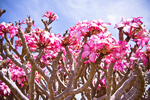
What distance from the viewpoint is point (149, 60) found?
1.54 metres

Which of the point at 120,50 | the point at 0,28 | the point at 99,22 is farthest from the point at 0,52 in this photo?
the point at 120,50

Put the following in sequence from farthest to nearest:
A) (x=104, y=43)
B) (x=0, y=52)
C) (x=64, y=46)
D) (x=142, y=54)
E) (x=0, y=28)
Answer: (x=0, y=52) → (x=0, y=28) → (x=64, y=46) → (x=142, y=54) → (x=104, y=43)

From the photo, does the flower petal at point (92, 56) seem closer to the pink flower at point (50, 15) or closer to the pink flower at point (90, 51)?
the pink flower at point (90, 51)

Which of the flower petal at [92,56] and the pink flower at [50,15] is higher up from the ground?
the pink flower at [50,15]

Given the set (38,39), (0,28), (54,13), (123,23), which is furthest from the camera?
(54,13)

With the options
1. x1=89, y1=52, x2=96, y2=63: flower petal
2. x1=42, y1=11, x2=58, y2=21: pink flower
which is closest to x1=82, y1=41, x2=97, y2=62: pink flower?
x1=89, y1=52, x2=96, y2=63: flower petal

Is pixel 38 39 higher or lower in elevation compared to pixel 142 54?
higher

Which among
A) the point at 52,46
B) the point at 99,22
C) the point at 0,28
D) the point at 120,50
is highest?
the point at 0,28

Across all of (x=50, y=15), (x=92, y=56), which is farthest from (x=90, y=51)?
(x=50, y=15)

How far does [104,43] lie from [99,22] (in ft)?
1.56

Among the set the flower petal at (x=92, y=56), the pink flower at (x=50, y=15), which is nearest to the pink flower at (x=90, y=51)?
the flower petal at (x=92, y=56)

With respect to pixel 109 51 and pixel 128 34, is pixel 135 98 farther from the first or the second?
pixel 128 34

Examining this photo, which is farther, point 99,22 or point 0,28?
point 0,28

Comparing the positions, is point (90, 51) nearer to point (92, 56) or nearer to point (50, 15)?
point (92, 56)
